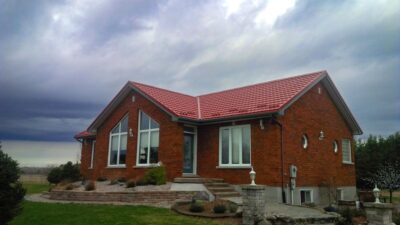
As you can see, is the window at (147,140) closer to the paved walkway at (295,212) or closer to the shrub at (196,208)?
the paved walkway at (295,212)

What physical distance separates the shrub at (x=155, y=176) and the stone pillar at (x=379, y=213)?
901 centimetres

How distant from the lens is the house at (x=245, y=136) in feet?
55.1

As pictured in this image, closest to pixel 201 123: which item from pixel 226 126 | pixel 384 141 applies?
pixel 226 126

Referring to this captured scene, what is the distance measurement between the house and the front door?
0.13ft

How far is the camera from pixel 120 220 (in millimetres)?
11266

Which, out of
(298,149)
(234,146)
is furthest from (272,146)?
(234,146)

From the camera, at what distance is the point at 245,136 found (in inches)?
695

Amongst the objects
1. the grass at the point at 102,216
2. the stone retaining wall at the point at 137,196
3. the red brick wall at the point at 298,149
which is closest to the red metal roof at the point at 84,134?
the stone retaining wall at the point at 137,196

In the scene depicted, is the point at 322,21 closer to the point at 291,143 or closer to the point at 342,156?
the point at 291,143

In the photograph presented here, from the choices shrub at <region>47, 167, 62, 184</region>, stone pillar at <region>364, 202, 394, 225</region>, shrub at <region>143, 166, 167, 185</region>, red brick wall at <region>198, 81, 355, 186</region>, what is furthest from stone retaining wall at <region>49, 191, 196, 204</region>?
shrub at <region>47, 167, 62, 184</region>

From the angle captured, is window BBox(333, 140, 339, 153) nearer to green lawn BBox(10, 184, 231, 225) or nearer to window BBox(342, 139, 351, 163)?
window BBox(342, 139, 351, 163)

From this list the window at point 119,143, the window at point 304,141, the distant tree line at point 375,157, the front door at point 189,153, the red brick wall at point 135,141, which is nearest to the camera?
the window at point 304,141

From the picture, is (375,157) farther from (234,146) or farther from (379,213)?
(379,213)

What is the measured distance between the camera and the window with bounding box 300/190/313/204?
17.7m
